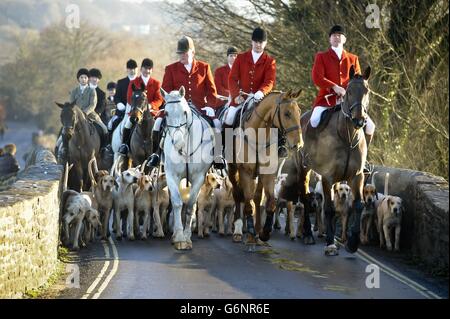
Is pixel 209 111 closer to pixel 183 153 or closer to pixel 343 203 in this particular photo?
pixel 183 153

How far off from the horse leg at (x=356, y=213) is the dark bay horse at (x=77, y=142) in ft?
18.2

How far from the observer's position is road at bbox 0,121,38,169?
242ft

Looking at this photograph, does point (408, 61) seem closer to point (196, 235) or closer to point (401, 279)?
point (196, 235)

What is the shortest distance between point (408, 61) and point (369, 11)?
1558 mm

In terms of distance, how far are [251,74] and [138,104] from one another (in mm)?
2835

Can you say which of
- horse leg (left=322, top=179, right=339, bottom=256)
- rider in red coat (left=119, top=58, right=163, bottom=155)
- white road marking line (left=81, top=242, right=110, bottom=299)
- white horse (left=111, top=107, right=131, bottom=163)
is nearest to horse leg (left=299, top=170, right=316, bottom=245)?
horse leg (left=322, top=179, right=339, bottom=256)

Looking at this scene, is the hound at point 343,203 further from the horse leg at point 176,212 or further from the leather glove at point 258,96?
the horse leg at point 176,212

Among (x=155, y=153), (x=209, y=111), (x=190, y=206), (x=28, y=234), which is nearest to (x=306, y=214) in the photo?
(x=190, y=206)

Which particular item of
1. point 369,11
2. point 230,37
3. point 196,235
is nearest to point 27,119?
point 230,37

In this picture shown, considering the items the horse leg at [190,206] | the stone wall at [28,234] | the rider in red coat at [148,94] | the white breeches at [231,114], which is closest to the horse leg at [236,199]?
Answer: the horse leg at [190,206]

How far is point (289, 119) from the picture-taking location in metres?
13.1

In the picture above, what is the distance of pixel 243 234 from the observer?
1578cm

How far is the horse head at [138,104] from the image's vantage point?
55.5 feet

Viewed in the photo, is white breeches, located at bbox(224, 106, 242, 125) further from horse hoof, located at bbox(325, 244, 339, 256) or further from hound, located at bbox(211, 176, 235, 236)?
horse hoof, located at bbox(325, 244, 339, 256)
